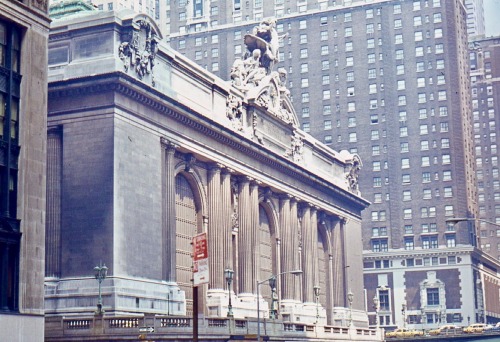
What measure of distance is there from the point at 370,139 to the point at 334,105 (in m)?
8.30

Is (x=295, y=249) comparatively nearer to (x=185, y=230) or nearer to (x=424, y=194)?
(x=185, y=230)

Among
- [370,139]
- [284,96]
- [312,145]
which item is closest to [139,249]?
[284,96]

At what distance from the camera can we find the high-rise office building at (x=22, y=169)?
1895 inches

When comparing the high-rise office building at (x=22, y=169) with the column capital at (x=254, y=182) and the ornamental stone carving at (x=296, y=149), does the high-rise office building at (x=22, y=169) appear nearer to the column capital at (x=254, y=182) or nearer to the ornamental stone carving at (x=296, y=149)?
the column capital at (x=254, y=182)

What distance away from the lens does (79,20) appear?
7431cm

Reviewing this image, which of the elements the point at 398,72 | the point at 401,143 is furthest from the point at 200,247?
the point at 398,72

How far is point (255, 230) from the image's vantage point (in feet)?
309

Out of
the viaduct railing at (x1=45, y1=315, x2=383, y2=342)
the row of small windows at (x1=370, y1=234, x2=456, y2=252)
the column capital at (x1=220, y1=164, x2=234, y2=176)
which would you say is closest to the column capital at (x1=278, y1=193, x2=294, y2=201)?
the column capital at (x1=220, y1=164, x2=234, y2=176)

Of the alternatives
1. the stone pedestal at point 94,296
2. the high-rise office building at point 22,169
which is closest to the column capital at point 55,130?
the stone pedestal at point 94,296

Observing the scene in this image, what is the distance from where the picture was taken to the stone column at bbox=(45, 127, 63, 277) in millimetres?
71562

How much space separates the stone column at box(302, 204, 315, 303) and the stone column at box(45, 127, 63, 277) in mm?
41020

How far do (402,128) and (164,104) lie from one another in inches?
3523

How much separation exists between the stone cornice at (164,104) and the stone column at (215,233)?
3.99 metres

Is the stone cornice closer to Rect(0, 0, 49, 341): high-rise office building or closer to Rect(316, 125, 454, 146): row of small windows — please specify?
Rect(0, 0, 49, 341): high-rise office building
